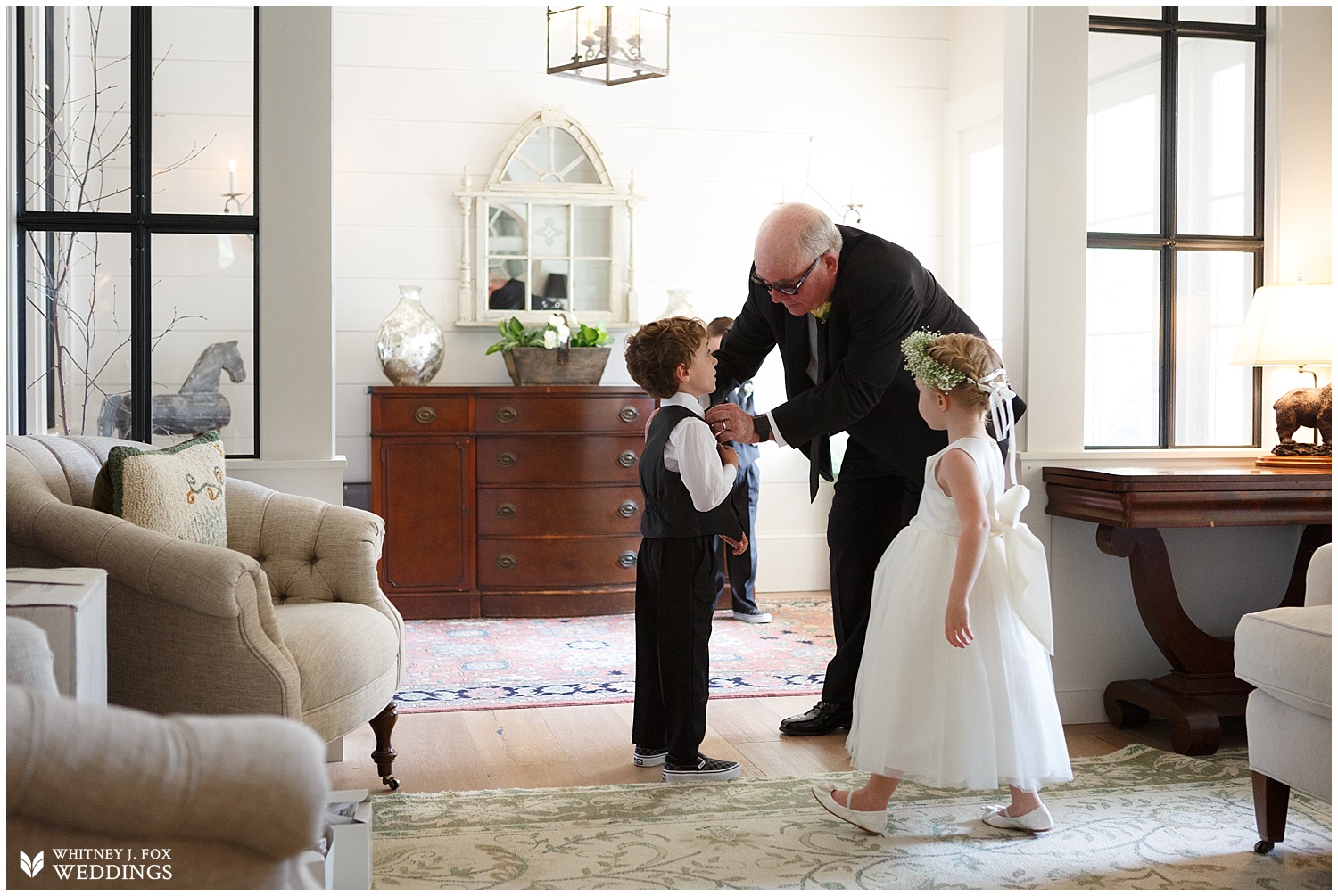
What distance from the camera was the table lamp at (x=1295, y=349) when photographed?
3213 mm

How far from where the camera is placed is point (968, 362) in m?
2.37

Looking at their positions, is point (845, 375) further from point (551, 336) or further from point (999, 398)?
point (551, 336)

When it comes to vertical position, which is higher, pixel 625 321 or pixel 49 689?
pixel 625 321

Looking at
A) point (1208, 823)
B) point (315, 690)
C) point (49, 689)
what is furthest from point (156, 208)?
point (1208, 823)

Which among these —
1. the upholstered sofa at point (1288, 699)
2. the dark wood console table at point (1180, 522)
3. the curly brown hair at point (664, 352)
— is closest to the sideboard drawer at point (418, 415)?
the curly brown hair at point (664, 352)

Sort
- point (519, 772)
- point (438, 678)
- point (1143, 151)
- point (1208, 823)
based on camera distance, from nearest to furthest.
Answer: point (1208, 823) → point (519, 772) → point (1143, 151) → point (438, 678)

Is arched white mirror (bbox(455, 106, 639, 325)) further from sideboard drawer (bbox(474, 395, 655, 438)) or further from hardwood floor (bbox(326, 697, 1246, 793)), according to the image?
hardwood floor (bbox(326, 697, 1246, 793))

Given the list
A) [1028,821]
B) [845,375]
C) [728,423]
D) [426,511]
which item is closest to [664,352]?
[728,423]

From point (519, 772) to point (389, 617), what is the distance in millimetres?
560

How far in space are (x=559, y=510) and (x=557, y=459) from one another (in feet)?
0.77

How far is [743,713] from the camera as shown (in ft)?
11.5

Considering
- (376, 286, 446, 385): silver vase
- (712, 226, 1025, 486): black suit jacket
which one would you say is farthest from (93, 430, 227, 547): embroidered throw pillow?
(376, 286, 446, 385): silver vase

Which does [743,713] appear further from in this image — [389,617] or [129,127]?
[129,127]

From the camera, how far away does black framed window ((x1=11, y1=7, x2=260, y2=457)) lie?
310cm
